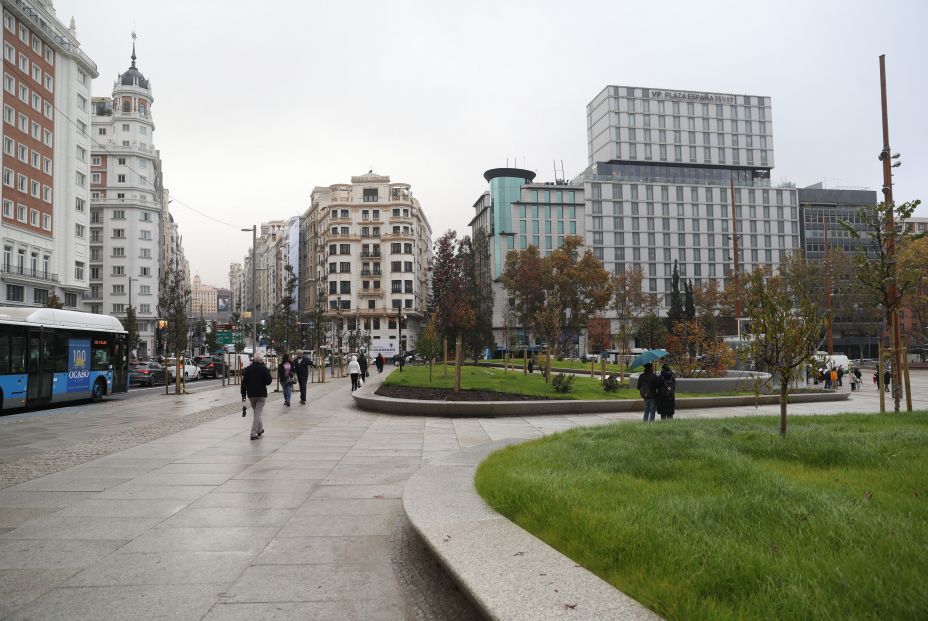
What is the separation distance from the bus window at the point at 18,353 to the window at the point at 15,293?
34.3 m

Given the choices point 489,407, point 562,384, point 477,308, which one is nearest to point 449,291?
point 562,384

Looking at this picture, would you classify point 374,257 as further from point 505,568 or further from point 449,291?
point 505,568

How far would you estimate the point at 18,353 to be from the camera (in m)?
19.2

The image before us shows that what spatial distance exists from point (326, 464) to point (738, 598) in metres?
7.40

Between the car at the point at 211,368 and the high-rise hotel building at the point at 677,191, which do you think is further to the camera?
the high-rise hotel building at the point at 677,191

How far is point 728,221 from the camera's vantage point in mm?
100125

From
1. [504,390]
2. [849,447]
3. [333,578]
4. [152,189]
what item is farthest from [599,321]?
[152,189]

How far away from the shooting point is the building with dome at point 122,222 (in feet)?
276

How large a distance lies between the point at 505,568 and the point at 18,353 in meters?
20.3

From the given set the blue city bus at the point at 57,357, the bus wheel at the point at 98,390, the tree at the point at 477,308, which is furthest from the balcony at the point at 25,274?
the tree at the point at 477,308

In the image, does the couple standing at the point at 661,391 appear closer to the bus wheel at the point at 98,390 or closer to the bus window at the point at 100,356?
the bus window at the point at 100,356

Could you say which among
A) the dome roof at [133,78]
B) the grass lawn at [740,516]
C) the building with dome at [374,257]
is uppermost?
the dome roof at [133,78]

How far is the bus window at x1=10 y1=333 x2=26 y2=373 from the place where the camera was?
19.0 meters

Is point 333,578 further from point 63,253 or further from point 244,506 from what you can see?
point 63,253
